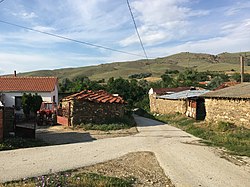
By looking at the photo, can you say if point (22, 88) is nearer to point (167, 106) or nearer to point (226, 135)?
point (167, 106)

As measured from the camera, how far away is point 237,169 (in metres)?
9.14

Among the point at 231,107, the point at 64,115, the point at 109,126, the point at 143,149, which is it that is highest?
the point at 231,107

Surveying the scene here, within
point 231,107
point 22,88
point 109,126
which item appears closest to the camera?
point 231,107

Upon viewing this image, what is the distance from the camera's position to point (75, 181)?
7281 millimetres

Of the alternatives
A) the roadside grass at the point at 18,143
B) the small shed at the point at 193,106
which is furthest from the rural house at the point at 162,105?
the roadside grass at the point at 18,143

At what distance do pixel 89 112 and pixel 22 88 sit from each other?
10.9m

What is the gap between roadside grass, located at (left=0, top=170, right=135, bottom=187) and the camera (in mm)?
6926

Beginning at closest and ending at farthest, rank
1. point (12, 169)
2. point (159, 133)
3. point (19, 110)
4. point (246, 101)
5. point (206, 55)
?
point (12, 169), point (246, 101), point (159, 133), point (19, 110), point (206, 55)

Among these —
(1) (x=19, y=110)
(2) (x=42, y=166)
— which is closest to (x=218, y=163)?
(2) (x=42, y=166)

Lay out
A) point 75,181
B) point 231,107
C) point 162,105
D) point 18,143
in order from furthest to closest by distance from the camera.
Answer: point 162,105 < point 231,107 < point 18,143 < point 75,181

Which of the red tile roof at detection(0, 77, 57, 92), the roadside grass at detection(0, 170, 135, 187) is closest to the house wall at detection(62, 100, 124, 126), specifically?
the red tile roof at detection(0, 77, 57, 92)

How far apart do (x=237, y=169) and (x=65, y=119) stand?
12.8 metres

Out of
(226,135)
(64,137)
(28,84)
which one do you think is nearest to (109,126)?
(64,137)

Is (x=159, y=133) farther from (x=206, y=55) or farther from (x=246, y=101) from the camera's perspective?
(x=206, y=55)
